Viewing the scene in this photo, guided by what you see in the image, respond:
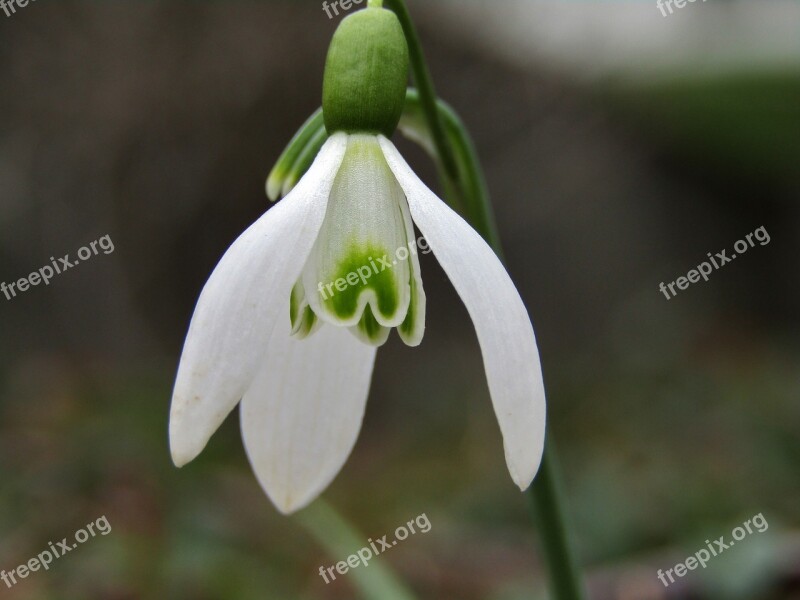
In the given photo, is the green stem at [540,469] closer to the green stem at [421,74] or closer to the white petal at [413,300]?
the green stem at [421,74]

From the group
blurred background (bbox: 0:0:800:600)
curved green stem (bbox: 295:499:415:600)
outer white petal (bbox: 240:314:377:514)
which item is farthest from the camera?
blurred background (bbox: 0:0:800:600)

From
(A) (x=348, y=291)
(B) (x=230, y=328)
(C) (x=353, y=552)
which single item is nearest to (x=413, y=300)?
(A) (x=348, y=291)

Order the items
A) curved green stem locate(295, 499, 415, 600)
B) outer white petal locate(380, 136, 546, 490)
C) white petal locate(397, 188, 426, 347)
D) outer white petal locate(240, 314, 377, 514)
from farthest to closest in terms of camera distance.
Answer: curved green stem locate(295, 499, 415, 600) → outer white petal locate(240, 314, 377, 514) → white petal locate(397, 188, 426, 347) → outer white petal locate(380, 136, 546, 490)

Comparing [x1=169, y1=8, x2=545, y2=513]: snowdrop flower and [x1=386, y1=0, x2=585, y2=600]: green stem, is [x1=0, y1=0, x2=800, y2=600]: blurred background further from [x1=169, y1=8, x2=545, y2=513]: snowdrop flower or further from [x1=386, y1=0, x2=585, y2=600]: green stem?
[x1=169, y1=8, x2=545, y2=513]: snowdrop flower

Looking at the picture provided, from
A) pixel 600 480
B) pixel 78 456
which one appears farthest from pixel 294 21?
pixel 600 480

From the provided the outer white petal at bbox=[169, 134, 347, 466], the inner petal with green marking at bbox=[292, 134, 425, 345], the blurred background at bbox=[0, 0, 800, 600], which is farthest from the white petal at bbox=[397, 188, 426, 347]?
the blurred background at bbox=[0, 0, 800, 600]

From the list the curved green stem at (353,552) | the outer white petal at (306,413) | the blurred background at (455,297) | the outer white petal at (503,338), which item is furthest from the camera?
the blurred background at (455,297)

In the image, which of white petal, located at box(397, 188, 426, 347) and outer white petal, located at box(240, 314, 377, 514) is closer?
white petal, located at box(397, 188, 426, 347)

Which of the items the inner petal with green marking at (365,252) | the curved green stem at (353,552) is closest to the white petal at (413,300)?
the inner petal with green marking at (365,252)
